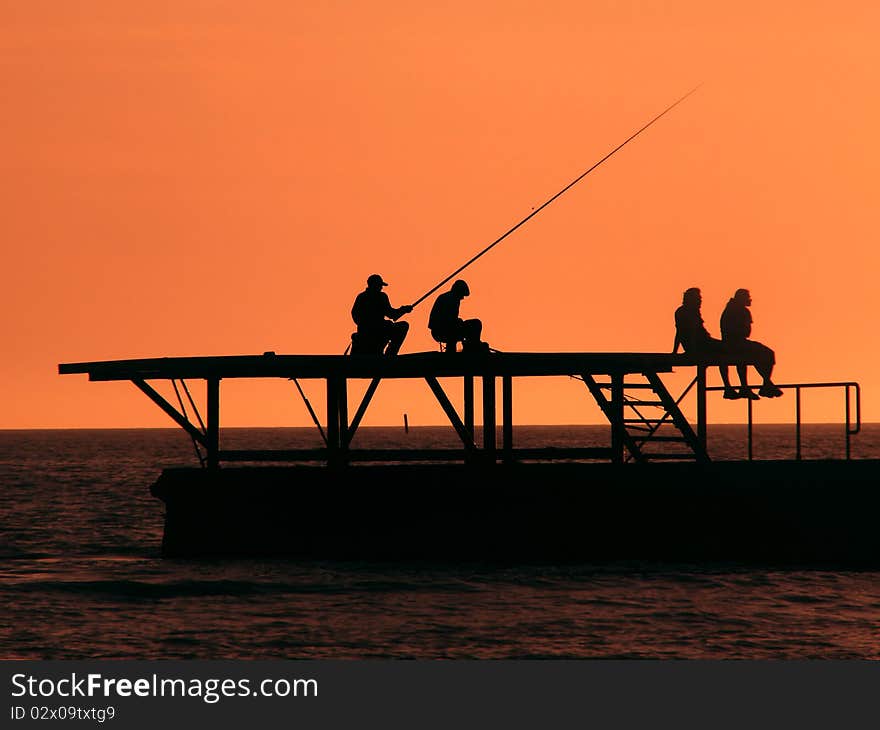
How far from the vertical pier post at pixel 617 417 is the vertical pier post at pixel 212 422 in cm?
639

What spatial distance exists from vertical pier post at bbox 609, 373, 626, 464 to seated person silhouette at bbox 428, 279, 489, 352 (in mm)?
2289

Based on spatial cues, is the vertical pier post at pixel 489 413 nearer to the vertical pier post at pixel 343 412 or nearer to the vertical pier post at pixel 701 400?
the vertical pier post at pixel 343 412

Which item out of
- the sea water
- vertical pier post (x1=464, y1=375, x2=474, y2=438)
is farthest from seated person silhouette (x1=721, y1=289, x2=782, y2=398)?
vertical pier post (x1=464, y1=375, x2=474, y2=438)

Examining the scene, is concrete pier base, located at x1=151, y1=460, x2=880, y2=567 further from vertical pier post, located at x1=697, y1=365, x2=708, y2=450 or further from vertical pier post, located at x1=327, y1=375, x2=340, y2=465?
vertical pier post, located at x1=327, y1=375, x2=340, y2=465

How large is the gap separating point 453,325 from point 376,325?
49.0 inches

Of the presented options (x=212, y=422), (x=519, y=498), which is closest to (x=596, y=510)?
(x=519, y=498)

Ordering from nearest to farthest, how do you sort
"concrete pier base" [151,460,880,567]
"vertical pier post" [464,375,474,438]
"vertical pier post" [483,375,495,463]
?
"concrete pier base" [151,460,880,567], "vertical pier post" [483,375,495,463], "vertical pier post" [464,375,474,438]

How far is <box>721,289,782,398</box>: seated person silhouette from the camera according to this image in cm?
2955

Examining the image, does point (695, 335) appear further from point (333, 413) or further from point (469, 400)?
point (333, 413)

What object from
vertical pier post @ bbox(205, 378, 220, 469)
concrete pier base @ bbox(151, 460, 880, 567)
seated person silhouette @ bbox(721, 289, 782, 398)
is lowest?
concrete pier base @ bbox(151, 460, 880, 567)

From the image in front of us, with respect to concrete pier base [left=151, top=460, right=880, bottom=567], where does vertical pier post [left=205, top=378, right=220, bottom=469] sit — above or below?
above

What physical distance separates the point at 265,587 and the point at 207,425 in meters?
4.04

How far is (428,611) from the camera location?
2475 centimetres

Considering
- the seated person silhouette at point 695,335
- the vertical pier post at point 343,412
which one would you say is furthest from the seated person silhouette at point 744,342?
the vertical pier post at point 343,412
